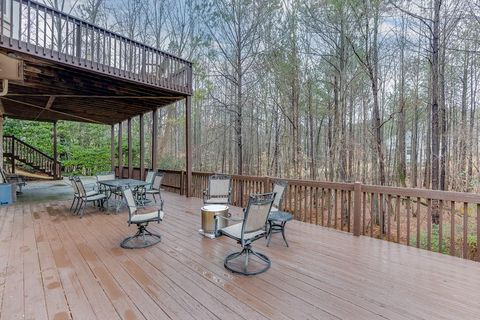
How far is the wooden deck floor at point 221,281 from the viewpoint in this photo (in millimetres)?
2146

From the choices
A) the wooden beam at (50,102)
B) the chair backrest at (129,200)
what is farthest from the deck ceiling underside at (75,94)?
the chair backrest at (129,200)

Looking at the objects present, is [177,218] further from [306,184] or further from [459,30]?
[459,30]

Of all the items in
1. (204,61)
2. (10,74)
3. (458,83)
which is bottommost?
(10,74)

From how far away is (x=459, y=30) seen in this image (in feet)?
18.7

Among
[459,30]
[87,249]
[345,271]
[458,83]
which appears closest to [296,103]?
[459,30]

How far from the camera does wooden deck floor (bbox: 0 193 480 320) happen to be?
7.04 feet

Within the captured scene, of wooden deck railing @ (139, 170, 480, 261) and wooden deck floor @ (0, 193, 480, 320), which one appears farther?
wooden deck railing @ (139, 170, 480, 261)

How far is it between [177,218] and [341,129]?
554 cm

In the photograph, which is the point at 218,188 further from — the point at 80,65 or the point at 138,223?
the point at 80,65

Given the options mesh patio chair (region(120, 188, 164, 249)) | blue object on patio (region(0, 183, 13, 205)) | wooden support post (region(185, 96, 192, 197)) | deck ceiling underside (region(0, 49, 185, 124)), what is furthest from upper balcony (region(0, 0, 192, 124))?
mesh patio chair (region(120, 188, 164, 249))

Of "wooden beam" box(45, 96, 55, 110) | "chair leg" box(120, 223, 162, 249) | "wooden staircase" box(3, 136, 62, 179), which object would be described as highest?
"wooden beam" box(45, 96, 55, 110)

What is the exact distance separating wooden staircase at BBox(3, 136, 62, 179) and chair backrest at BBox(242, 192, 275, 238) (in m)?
13.6

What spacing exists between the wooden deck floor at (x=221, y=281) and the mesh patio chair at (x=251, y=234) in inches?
5.5

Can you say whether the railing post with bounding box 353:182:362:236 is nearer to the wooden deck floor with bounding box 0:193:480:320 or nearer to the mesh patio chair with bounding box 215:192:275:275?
the wooden deck floor with bounding box 0:193:480:320
